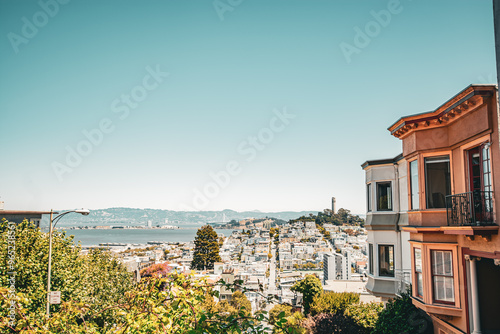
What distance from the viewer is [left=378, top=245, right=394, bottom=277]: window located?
15.3 m

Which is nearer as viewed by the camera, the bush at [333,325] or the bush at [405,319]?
the bush at [405,319]

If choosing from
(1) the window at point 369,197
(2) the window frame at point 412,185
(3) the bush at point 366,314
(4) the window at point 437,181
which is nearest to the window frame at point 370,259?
(1) the window at point 369,197

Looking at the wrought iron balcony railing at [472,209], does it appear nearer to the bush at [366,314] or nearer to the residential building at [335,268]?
the bush at [366,314]

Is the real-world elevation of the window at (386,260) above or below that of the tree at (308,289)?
above

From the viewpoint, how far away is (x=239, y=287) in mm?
4488

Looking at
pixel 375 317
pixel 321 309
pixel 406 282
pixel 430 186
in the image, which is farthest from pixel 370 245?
pixel 321 309

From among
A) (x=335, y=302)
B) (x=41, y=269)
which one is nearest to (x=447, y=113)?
(x=41, y=269)

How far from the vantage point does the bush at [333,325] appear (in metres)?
17.7

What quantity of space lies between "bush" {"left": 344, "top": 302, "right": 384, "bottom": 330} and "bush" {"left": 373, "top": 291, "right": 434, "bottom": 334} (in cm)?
327

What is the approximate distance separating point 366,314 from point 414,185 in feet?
33.0

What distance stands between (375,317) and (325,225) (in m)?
141

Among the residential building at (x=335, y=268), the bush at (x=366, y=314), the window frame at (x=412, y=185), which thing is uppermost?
the window frame at (x=412, y=185)

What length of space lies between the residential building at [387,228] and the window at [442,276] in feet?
13.9

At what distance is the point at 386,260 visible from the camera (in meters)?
15.4
